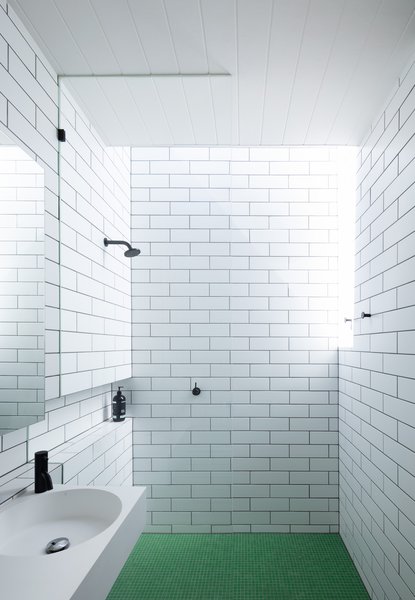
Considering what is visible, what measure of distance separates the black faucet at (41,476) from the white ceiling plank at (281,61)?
202 cm

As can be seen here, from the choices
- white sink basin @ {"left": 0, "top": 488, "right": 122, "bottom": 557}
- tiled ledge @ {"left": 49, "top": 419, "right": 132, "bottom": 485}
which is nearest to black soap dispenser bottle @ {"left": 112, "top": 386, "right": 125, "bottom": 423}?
tiled ledge @ {"left": 49, "top": 419, "right": 132, "bottom": 485}

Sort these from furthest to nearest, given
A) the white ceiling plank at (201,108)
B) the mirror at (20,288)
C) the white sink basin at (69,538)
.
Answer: the white ceiling plank at (201,108)
the mirror at (20,288)
the white sink basin at (69,538)

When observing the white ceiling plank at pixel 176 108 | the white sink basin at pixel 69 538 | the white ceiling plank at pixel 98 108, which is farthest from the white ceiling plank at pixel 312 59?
the white sink basin at pixel 69 538

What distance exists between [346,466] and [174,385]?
4.47 feet

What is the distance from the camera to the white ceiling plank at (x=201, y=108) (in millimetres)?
2330

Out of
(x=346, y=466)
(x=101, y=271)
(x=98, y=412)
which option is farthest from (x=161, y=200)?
(x=346, y=466)

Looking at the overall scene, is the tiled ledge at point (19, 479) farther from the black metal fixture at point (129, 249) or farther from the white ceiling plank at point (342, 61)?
the white ceiling plank at point (342, 61)

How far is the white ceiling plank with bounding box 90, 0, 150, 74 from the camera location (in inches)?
71.7

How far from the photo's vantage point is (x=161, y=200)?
3.56 metres

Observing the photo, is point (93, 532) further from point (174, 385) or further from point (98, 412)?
point (174, 385)

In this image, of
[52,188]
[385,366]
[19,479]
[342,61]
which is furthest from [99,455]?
[342,61]

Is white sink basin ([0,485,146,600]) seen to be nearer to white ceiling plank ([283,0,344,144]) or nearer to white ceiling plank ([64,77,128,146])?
white ceiling plank ([64,77,128,146])

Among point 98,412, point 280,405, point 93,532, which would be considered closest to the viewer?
point 93,532

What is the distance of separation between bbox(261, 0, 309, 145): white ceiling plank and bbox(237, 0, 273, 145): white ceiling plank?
0.03 meters
